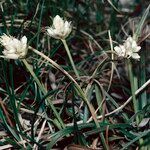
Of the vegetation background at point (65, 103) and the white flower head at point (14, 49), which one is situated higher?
the white flower head at point (14, 49)

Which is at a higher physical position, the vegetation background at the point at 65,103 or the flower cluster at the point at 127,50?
the flower cluster at the point at 127,50

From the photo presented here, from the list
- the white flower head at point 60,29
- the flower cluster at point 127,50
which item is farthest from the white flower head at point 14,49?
the flower cluster at point 127,50

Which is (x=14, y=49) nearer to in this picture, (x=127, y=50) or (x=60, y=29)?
(x=60, y=29)

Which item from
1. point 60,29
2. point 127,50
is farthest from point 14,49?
point 127,50

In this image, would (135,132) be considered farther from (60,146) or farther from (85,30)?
(85,30)

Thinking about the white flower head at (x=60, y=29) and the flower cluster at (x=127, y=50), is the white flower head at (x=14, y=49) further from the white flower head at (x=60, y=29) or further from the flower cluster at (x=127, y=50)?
the flower cluster at (x=127, y=50)

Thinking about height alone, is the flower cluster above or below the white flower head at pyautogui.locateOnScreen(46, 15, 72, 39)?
below

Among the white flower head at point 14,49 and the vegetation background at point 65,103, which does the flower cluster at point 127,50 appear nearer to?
the vegetation background at point 65,103

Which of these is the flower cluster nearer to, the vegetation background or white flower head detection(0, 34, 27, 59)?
the vegetation background

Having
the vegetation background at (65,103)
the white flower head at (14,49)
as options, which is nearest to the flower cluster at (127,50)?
the vegetation background at (65,103)

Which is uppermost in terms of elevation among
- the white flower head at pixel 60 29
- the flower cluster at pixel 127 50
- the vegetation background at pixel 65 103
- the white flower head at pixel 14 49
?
the white flower head at pixel 60 29

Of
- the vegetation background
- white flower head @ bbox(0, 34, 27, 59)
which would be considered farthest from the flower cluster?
white flower head @ bbox(0, 34, 27, 59)

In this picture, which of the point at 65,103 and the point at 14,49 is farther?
the point at 65,103
